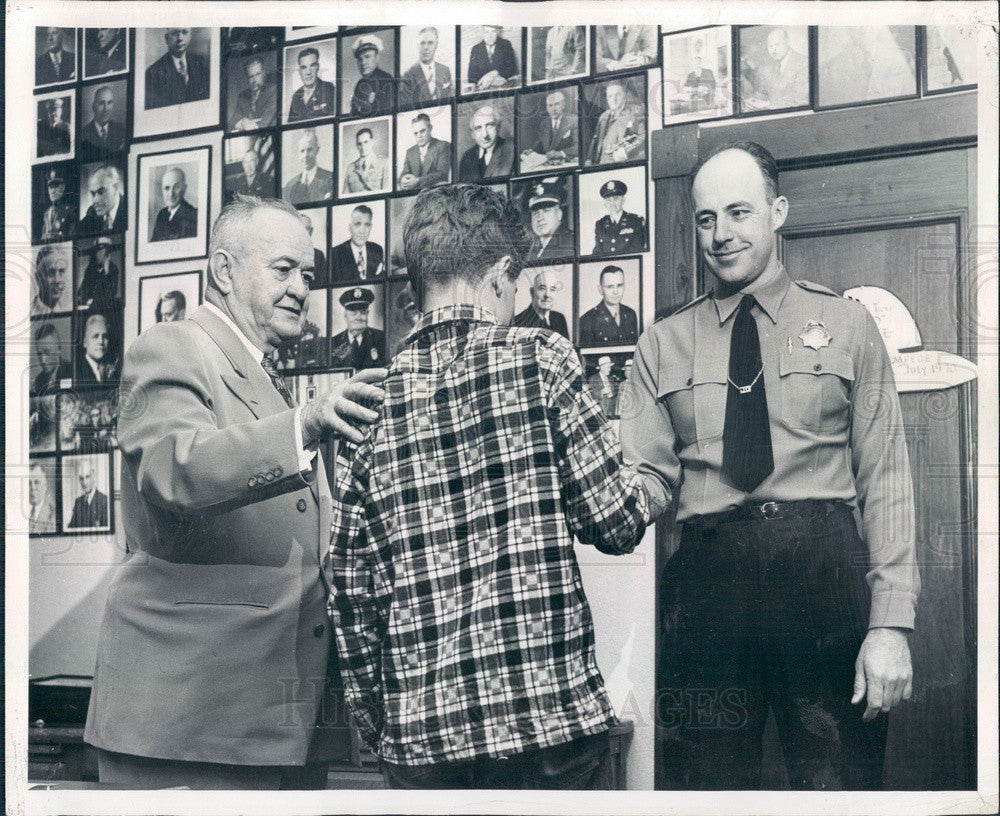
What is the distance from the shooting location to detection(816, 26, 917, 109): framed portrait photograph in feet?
9.26

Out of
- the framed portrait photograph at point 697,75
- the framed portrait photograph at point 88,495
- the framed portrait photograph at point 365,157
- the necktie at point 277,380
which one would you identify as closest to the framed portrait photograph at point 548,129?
the framed portrait photograph at point 697,75

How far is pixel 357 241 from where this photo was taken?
2852mm

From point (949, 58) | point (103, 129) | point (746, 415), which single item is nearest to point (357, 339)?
point (103, 129)

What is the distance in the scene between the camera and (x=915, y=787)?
273 cm

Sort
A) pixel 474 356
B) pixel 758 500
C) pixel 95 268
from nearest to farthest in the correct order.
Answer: pixel 474 356
pixel 758 500
pixel 95 268

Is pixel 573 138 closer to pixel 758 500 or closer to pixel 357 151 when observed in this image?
pixel 357 151

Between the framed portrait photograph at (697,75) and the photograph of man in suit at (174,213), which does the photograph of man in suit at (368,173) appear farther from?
the framed portrait photograph at (697,75)

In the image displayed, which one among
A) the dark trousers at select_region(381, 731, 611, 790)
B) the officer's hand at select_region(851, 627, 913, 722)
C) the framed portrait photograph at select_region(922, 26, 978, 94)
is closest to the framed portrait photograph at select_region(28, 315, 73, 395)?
the dark trousers at select_region(381, 731, 611, 790)

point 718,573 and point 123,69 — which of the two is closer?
point 718,573

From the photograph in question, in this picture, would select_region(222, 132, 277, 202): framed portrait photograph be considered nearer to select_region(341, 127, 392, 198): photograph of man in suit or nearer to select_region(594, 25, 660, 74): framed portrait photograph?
select_region(341, 127, 392, 198): photograph of man in suit

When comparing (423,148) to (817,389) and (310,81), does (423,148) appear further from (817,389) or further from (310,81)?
(817,389)

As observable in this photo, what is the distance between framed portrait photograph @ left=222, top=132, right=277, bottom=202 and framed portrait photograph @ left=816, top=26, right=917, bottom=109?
152cm

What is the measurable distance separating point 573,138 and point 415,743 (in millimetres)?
1640

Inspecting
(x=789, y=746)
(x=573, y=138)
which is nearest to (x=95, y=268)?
(x=573, y=138)
